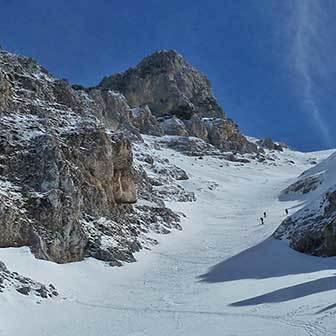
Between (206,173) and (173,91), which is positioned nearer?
(206,173)

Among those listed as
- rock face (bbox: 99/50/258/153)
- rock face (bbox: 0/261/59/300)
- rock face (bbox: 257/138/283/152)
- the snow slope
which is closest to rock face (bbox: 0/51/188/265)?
the snow slope

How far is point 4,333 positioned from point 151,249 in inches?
813

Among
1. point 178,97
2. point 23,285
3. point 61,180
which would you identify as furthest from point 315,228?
point 178,97

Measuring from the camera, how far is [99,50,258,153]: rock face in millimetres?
136375

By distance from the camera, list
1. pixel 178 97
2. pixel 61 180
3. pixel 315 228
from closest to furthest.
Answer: pixel 61 180
pixel 315 228
pixel 178 97

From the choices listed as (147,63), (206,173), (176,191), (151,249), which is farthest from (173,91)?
(151,249)

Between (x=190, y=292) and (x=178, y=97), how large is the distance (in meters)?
131

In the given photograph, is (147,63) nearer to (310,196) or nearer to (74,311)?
(310,196)

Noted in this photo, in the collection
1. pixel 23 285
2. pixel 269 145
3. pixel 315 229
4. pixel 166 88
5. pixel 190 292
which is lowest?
pixel 190 292

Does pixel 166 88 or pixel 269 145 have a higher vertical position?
pixel 166 88

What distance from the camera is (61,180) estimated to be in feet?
109

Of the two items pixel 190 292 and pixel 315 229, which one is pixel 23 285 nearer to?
pixel 190 292

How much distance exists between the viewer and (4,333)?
1962 centimetres

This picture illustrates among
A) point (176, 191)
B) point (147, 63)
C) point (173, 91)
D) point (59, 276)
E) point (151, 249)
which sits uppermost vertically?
point (147, 63)
